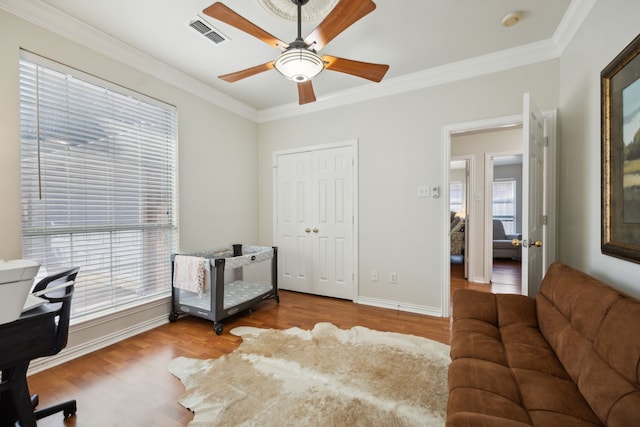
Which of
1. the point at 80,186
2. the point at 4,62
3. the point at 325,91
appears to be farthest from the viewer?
the point at 325,91

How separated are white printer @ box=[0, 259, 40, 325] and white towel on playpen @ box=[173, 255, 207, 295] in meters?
1.46

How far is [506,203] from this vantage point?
27.1 ft

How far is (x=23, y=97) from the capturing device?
1.97m

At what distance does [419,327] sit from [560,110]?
7.75ft

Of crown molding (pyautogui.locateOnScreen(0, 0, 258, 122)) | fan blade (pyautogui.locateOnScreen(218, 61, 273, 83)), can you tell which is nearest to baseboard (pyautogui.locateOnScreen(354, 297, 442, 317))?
fan blade (pyautogui.locateOnScreen(218, 61, 273, 83))

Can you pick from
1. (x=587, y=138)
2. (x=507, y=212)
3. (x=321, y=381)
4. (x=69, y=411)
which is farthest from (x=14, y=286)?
(x=507, y=212)

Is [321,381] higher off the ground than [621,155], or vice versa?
[621,155]

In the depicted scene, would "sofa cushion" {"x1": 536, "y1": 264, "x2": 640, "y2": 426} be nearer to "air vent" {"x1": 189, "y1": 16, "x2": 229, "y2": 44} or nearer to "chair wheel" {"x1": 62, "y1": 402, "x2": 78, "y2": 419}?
"chair wheel" {"x1": 62, "y1": 402, "x2": 78, "y2": 419}

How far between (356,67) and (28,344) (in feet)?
7.93

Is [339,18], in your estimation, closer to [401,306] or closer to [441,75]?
[441,75]

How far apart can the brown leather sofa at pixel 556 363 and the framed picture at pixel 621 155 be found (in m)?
0.28

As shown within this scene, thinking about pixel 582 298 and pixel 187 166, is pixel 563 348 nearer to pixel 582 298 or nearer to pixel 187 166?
pixel 582 298

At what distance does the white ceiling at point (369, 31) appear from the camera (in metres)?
2.00

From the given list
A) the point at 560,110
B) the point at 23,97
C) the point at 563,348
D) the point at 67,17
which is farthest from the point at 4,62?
the point at 560,110
